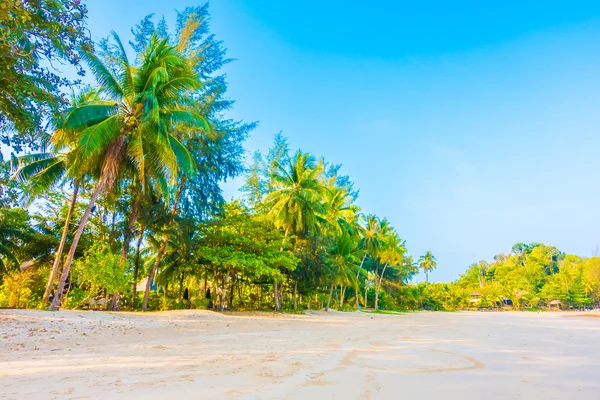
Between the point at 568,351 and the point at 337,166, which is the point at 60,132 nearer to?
the point at 568,351

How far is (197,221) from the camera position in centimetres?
1719

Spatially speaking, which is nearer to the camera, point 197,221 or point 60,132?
point 60,132

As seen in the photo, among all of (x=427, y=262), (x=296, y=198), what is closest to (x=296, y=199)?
(x=296, y=198)

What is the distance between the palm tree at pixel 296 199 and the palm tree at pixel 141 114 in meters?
8.02

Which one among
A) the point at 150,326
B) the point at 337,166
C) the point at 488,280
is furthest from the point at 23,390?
the point at 488,280

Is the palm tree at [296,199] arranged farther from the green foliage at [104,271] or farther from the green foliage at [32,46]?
the green foliage at [32,46]

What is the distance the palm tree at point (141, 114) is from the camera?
12.2 m

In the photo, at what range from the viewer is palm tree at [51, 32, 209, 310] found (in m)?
12.2

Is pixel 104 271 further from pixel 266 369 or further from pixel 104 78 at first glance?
pixel 266 369

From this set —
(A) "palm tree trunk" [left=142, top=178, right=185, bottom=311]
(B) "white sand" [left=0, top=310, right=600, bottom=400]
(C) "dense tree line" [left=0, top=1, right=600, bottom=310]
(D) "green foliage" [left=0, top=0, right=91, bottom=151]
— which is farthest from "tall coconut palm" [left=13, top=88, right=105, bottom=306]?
(D) "green foliage" [left=0, top=0, right=91, bottom=151]

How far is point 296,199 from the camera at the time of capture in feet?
67.1

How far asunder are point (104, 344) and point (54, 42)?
17.4 ft

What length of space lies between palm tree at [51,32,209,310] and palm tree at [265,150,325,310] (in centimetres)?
802

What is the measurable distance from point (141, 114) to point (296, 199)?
1000 centimetres
